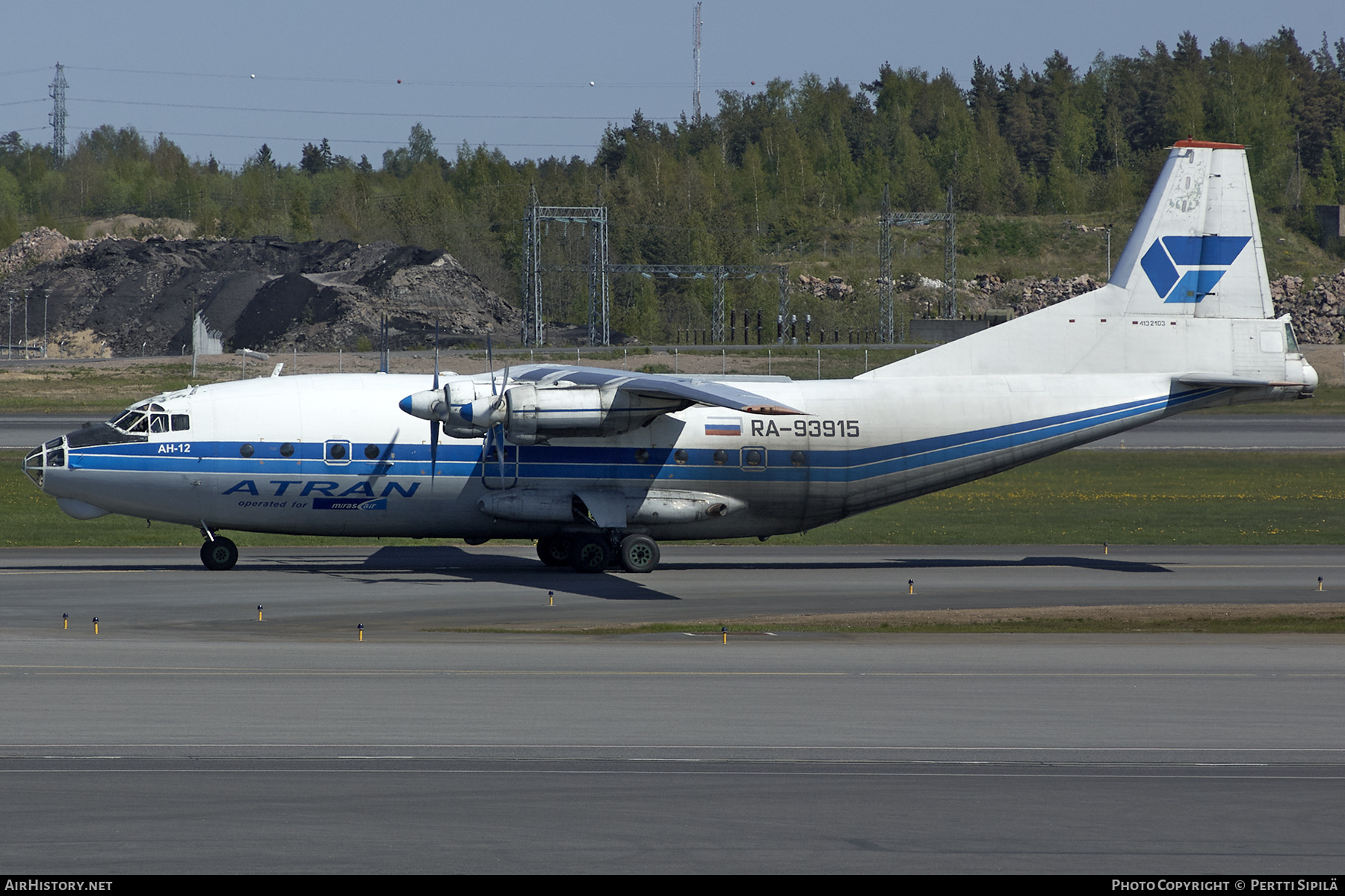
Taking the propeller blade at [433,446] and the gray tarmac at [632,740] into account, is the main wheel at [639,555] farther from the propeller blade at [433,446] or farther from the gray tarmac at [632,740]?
the propeller blade at [433,446]

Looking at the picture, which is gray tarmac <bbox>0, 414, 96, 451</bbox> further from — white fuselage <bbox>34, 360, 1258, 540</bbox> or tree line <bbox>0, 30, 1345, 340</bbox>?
tree line <bbox>0, 30, 1345, 340</bbox>

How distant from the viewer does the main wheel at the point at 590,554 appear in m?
28.3

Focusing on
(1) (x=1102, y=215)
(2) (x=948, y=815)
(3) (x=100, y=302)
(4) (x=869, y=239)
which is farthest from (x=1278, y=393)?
(1) (x=1102, y=215)

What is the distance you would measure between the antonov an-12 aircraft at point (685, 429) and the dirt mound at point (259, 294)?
77750mm

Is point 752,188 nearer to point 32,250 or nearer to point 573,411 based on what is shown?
point 32,250

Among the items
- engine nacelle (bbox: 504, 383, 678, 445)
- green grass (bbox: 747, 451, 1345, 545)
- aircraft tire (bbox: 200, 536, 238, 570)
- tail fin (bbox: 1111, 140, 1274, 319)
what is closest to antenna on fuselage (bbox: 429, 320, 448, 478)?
engine nacelle (bbox: 504, 383, 678, 445)

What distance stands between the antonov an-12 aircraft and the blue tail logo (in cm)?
4

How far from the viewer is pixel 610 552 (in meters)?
28.5

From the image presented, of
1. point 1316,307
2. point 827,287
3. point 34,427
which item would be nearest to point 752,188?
point 827,287

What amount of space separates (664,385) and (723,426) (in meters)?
3.33

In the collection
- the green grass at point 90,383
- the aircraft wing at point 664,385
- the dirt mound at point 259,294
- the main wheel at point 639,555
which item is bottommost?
the main wheel at point 639,555

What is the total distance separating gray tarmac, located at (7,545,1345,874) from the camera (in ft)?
33.6

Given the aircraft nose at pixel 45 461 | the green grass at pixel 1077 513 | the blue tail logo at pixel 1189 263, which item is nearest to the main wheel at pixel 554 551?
the green grass at pixel 1077 513

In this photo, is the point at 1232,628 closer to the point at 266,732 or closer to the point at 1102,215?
the point at 266,732
